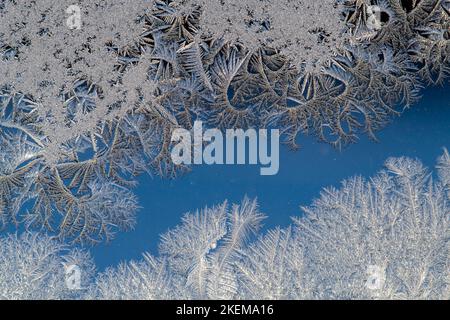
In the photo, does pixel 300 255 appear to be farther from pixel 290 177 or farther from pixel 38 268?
pixel 38 268

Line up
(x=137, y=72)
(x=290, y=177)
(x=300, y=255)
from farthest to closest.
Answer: (x=290, y=177), (x=137, y=72), (x=300, y=255)

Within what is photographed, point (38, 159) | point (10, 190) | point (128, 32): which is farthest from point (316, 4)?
point (10, 190)

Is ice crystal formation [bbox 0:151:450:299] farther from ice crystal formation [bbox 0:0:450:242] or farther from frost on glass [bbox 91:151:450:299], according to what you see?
ice crystal formation [bbox 0:0:450:242]

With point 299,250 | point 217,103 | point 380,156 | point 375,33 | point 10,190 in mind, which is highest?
point 375,33

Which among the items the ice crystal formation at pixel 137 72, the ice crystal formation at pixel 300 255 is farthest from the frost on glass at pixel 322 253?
the ice crystal formation at pixel 137 72

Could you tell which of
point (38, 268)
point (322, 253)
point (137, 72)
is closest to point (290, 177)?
point (322, 253)
